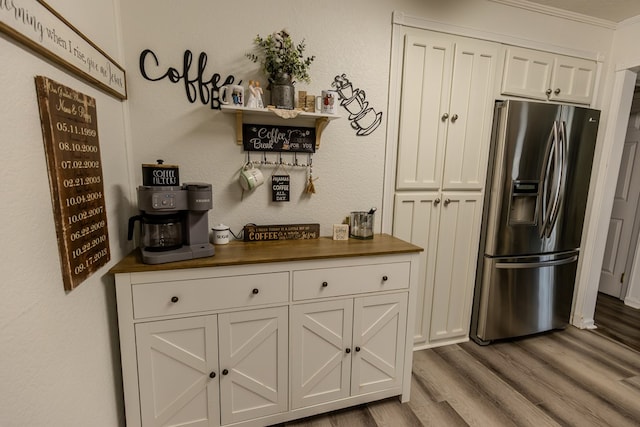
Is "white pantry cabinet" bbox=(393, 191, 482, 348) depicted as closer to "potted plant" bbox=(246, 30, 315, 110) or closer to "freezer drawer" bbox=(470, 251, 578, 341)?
"freezer drawer" bbox=(470, 251, 578, 341)

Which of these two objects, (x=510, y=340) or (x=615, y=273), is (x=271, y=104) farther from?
(x=615, y=273)

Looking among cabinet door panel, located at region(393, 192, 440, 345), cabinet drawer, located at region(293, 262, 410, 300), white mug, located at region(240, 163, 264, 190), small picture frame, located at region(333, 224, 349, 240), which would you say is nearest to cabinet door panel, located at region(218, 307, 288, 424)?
cabinet drawer, located at region(293, 262, 410, 300)

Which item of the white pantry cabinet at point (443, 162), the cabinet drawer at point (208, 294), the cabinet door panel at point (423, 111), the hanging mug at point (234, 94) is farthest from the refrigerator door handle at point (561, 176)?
the hanging mug at point (234, 94)

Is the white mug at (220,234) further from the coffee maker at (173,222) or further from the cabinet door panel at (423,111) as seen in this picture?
the cabinet door panel at (423,111)

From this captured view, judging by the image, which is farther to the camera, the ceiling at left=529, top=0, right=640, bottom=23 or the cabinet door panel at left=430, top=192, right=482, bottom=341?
the cabinet door panel at left=430, top=192, right=482, bottom=341

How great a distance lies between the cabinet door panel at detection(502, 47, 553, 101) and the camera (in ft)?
7.25

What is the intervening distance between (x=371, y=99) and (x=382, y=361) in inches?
62.0

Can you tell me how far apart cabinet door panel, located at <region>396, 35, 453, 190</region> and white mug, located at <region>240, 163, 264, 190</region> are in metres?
0.93

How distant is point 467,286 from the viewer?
7.97 ft

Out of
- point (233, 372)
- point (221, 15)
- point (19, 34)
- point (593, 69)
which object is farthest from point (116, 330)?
point (593, 69)

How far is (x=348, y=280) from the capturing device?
1.65m

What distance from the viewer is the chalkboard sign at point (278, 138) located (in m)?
1.80

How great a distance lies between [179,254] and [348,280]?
825 millimetres

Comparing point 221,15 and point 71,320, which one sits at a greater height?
point 221,15
